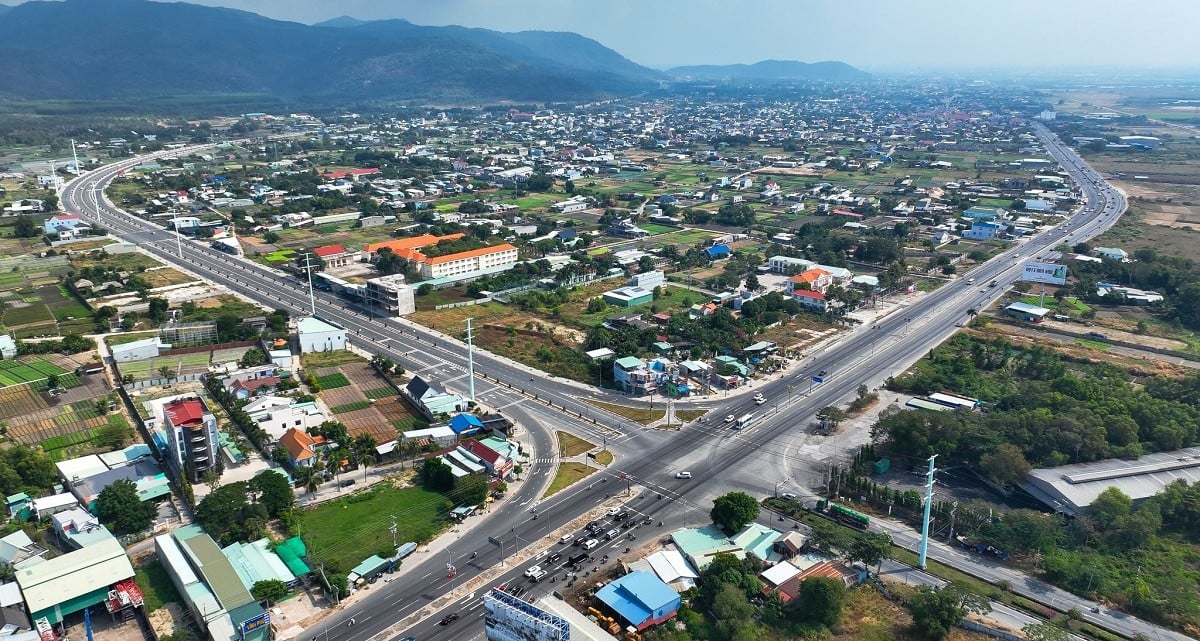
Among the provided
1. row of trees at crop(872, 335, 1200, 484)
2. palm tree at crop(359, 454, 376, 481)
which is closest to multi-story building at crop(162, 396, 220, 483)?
palm tree at crop(359, 454, 376, 481)

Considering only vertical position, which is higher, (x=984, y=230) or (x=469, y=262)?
(x=984, y=230)

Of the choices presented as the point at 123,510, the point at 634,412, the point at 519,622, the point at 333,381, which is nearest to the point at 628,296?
the point at 634,412

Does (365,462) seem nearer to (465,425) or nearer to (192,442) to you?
(465,425)

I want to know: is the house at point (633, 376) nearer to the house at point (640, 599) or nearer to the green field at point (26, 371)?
the house at point (640, 599)

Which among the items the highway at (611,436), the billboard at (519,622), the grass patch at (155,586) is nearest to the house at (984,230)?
the highway at (611,436)

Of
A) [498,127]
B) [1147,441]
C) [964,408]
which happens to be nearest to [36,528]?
[964,408]

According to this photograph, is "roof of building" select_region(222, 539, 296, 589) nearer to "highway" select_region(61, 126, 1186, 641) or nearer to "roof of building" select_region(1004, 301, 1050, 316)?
"highway" select_region(61, 126, 1186, 641)
